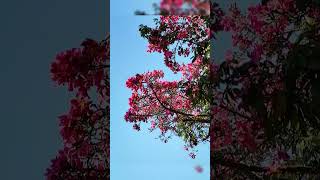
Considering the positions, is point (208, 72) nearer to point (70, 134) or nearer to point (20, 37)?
point (70, 134)

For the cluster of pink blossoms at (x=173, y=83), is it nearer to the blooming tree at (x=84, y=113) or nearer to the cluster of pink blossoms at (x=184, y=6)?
the cluster of pink blossoms at (x=184, y=6)

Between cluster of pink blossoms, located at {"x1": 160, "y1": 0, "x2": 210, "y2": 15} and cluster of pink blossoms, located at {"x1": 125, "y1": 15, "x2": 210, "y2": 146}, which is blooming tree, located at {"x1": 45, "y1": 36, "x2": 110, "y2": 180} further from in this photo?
cluster of pink blossoms, located at {"x1": 160, "y1": 0, "x2": 210, "y2": 15}

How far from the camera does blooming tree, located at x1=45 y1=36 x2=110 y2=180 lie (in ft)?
6.56

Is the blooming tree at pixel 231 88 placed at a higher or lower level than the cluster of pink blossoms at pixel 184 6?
lower

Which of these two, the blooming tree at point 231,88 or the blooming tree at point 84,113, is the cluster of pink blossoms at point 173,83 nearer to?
the blooming tree at point 231,88

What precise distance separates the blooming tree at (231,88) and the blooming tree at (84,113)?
0.85ft

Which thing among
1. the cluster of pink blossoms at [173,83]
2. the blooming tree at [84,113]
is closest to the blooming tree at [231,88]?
the cluster of pink blossoms at [173,83]

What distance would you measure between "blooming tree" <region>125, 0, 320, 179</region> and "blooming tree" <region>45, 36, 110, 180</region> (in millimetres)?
259

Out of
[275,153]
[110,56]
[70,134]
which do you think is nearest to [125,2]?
[110,56]

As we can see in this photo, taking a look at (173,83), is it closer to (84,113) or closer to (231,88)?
(231,88)

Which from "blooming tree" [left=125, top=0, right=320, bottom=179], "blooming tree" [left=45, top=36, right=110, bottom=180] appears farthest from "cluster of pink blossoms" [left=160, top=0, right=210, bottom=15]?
"blooming tree" [left=45, top=36, right=110, bottom=180]

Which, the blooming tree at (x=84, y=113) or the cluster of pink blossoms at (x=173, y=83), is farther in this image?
the cluster of pink blossoms at (x=173, y=83)

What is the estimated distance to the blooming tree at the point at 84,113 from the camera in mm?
1999

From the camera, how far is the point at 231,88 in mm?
2027
